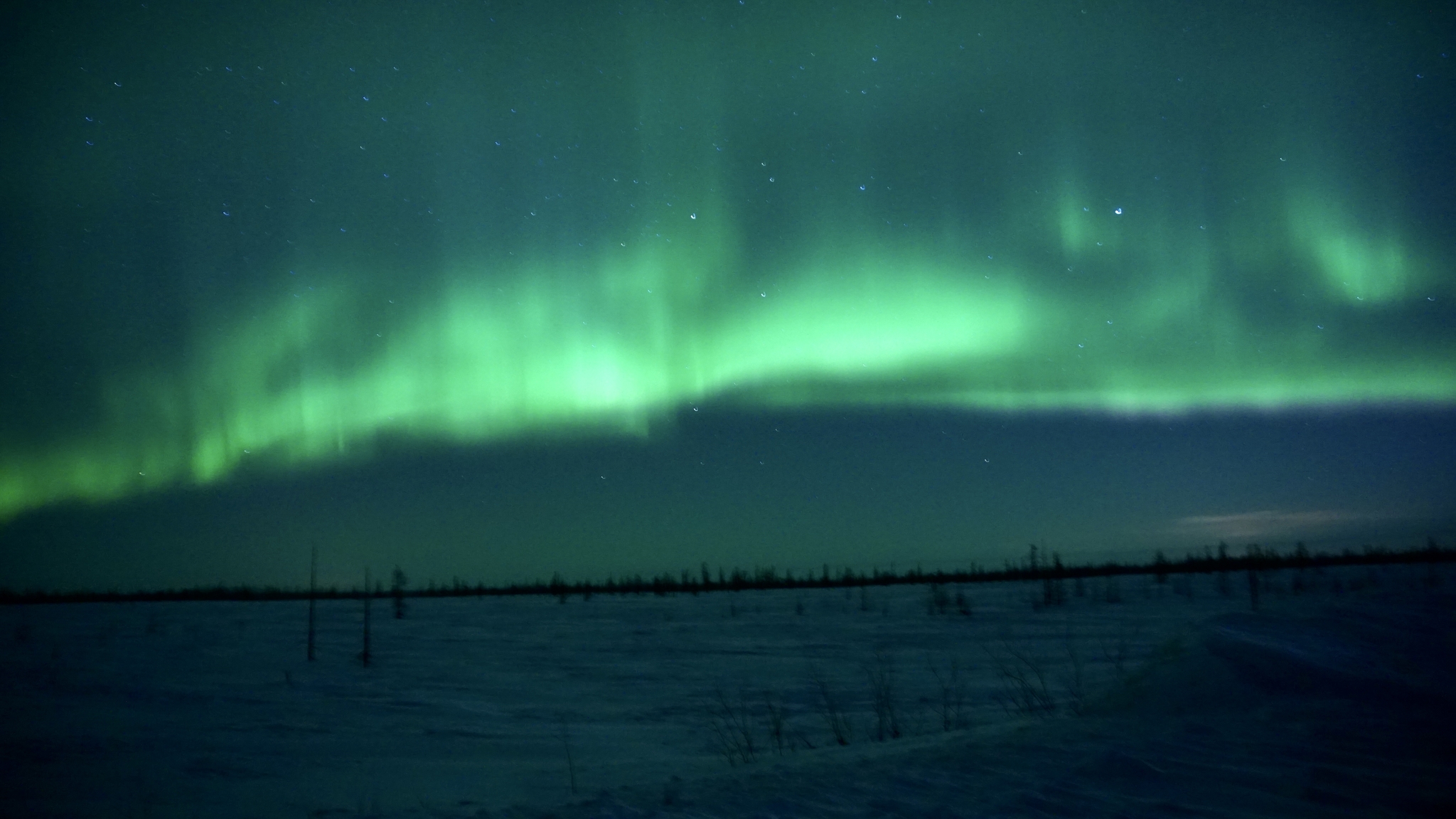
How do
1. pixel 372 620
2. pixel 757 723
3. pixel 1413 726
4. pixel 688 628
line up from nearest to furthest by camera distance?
pixel 1413 726 < pixel 757 723 < pixel 688 628 < pixel 372 620

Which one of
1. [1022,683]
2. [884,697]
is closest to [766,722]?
[884,697]

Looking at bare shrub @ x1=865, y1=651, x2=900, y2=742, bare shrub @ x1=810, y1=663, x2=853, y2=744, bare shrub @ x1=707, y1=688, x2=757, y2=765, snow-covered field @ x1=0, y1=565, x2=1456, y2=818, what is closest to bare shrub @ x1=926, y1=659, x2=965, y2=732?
snow-covered field @ x1=0, y1=565, x2=1456, y2=818

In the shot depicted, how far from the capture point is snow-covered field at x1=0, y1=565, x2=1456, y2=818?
5.23 m

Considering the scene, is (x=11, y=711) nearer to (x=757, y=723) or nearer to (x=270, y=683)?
(x=270, y=683)

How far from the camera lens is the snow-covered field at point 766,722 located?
206 inches

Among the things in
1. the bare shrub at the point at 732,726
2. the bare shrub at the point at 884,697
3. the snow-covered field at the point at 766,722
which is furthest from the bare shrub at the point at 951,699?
the bare shrub at the point at 732,726

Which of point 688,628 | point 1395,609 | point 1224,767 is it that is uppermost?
point 1395,609

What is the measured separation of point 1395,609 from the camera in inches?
322

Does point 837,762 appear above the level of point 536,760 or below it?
above

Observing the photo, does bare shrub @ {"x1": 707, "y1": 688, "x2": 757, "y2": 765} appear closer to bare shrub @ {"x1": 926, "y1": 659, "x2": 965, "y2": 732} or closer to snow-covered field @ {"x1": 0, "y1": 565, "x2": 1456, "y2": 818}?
snow-covered field @ {"x1": 0, "y1": 565, "x2": 1456, "y2": 818}

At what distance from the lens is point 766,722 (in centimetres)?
1039

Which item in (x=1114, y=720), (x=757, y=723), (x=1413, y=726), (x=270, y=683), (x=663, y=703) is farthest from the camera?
(x=270, y=683)

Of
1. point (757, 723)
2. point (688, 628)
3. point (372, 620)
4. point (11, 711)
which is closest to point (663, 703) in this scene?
point (757, 723)

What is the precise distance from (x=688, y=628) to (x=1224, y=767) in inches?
696
